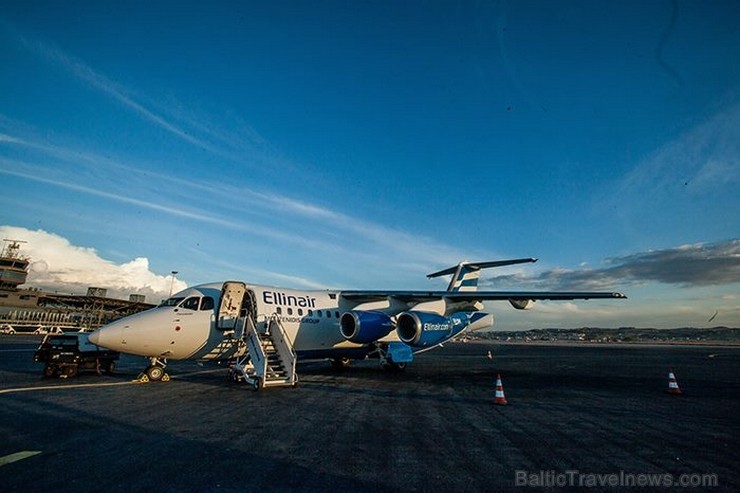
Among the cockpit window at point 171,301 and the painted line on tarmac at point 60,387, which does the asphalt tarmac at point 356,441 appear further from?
the cockpit window at point 171,301

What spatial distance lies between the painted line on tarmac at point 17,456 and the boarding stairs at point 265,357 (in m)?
6.67

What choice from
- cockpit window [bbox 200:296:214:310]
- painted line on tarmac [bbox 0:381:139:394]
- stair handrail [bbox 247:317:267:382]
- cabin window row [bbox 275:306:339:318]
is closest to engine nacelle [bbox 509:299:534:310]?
cabin window row [bbox 275:306:339:318]

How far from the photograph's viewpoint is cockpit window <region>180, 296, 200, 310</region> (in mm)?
13242

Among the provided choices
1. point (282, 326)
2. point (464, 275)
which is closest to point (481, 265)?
point (464, 275)

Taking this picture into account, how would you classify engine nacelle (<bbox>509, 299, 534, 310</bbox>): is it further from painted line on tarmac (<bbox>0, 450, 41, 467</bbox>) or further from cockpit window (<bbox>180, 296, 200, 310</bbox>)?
painted line on tarmac (<bbox>0, 450, 41, 467</bbox>)

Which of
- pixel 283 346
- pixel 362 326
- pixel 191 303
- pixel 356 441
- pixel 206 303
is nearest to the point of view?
pixel 356 441

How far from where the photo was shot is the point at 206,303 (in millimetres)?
13625

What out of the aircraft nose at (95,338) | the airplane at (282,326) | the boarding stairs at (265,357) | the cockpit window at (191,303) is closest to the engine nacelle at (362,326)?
the airplane at (282,326)

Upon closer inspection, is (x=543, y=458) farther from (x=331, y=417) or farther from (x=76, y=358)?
(x=76, y=358)

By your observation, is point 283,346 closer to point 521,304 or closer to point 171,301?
point 171,301

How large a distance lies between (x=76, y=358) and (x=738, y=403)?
74.3 feet

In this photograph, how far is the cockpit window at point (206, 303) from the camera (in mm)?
13492

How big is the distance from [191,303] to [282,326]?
3.48 metres

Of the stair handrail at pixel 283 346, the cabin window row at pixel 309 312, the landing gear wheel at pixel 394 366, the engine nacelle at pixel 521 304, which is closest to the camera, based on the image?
the stair handrail at pixel 283 346
